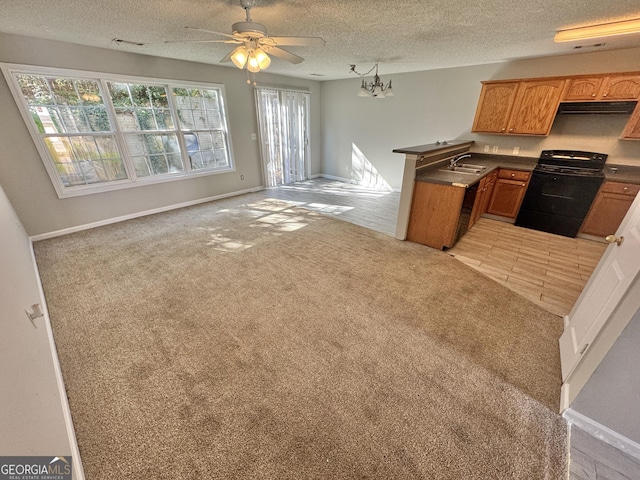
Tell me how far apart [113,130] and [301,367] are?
4.43 metres

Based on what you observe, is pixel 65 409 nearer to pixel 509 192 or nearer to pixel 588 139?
pixel 509 192

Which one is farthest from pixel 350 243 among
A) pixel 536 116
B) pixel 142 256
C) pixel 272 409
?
pixel 536 116

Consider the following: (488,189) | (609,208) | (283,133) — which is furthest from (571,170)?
(283,133)

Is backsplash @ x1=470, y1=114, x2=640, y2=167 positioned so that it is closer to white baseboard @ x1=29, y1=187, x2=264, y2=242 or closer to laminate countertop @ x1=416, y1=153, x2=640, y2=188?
laminate countertop @ x1=416, y1=153, x2=640, y2=188

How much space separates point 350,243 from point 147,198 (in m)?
3.62

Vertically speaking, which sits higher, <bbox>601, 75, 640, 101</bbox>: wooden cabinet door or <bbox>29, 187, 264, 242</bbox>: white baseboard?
<bbox>601, 75, 640, 101</bbox>: wooden cabinet door

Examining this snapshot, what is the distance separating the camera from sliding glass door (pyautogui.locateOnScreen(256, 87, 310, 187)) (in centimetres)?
563

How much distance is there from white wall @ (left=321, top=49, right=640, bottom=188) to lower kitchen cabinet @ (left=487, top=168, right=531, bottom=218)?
69 centimetres

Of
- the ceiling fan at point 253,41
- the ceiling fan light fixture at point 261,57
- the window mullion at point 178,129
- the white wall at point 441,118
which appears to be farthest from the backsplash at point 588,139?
the window mullion at point 178,129

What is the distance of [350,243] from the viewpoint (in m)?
3.48

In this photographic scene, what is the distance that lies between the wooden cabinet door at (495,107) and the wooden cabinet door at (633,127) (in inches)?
51.9

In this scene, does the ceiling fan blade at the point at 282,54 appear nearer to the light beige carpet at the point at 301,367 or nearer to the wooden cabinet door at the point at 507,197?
the light beige carpet at the point at 301,367

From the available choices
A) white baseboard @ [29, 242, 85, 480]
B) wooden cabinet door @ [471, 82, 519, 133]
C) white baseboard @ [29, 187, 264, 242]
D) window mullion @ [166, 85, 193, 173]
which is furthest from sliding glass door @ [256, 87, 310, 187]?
white baseboard @ [29, 242, 85, 480]

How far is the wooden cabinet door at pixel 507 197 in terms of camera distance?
388cm
